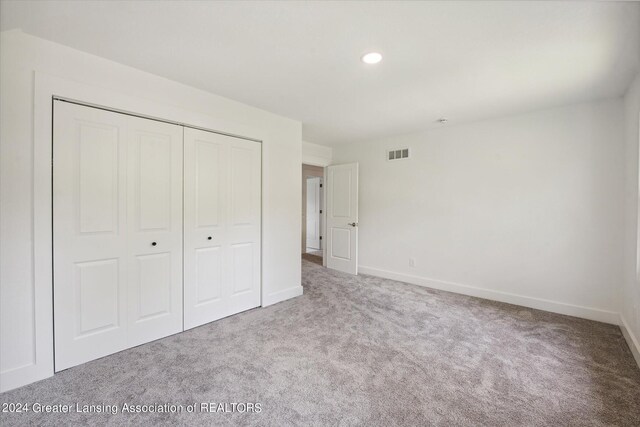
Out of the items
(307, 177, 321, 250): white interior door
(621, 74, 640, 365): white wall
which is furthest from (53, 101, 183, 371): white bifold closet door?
(307, 177, 321, 250): white interior door

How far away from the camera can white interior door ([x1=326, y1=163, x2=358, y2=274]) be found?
4.99m

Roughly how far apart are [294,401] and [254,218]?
2.02m

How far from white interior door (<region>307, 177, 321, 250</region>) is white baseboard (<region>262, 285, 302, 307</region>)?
398 cm

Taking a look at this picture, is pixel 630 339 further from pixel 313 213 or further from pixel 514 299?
pixel 313 213

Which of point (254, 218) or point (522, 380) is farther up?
point (254, 218)

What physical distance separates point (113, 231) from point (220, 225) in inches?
37.5

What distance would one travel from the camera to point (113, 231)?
7.49 ft

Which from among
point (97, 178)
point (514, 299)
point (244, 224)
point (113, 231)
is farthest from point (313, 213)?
point (97, 178)

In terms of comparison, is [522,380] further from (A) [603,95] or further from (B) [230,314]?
(A) [603,95]

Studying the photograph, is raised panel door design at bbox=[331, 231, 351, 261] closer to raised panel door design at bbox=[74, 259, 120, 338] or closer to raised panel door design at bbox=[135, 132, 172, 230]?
raised panel door design at bbox=[135, 132, 172, 230]

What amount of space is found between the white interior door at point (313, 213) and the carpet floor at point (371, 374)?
4756 millimetres

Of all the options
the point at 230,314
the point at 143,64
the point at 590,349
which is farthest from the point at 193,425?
the point at 590,349

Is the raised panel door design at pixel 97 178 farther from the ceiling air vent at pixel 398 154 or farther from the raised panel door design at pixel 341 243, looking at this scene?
the ceiling air vent at pixel 398 154

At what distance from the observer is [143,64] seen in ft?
7.47
